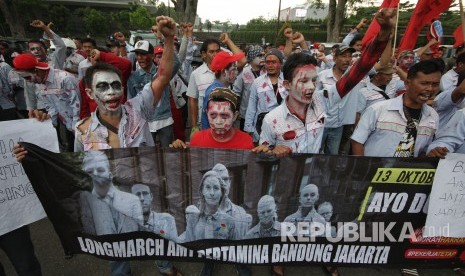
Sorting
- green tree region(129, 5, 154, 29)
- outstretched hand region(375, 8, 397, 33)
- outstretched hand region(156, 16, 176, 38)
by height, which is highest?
green tree region(129, 5, 154, 29)

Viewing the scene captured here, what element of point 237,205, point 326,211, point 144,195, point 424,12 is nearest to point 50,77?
point 144,195

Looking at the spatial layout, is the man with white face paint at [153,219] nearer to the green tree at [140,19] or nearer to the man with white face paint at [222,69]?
the man with white face paint at [222,69]

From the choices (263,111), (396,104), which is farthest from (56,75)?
(396,104)

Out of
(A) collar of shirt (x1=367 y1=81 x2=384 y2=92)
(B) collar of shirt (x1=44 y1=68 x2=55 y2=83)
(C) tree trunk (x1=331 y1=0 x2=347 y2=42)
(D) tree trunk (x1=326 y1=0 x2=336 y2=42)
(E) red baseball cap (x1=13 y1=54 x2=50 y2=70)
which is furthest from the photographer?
(D) tree trunk (x1=326 y1=0 x2=336 y2=42)

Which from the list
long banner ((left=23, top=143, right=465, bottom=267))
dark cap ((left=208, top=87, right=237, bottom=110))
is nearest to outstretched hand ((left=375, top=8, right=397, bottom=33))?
long banner ((left=23, top=143, right=465, bottom=267))

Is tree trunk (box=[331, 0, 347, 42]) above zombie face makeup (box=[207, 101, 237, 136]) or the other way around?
above

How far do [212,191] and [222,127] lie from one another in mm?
517

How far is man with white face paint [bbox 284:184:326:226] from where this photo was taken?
239 cm

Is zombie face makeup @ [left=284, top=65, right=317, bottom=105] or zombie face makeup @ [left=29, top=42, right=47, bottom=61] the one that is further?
zombie face makeup @ [left=29, top=42, right=47, bottom=61]

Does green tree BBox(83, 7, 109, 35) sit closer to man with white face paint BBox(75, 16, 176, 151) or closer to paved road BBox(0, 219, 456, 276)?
paved road BBox(0, 219, 456, 276)

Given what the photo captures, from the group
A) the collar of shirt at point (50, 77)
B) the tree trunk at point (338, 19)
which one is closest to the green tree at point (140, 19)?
the tree trunk at point (338, 19)

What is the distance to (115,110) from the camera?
243 centimetres

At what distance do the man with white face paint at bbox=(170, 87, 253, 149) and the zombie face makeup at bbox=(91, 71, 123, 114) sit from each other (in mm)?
700

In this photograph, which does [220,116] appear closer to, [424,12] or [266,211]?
[266,211]
